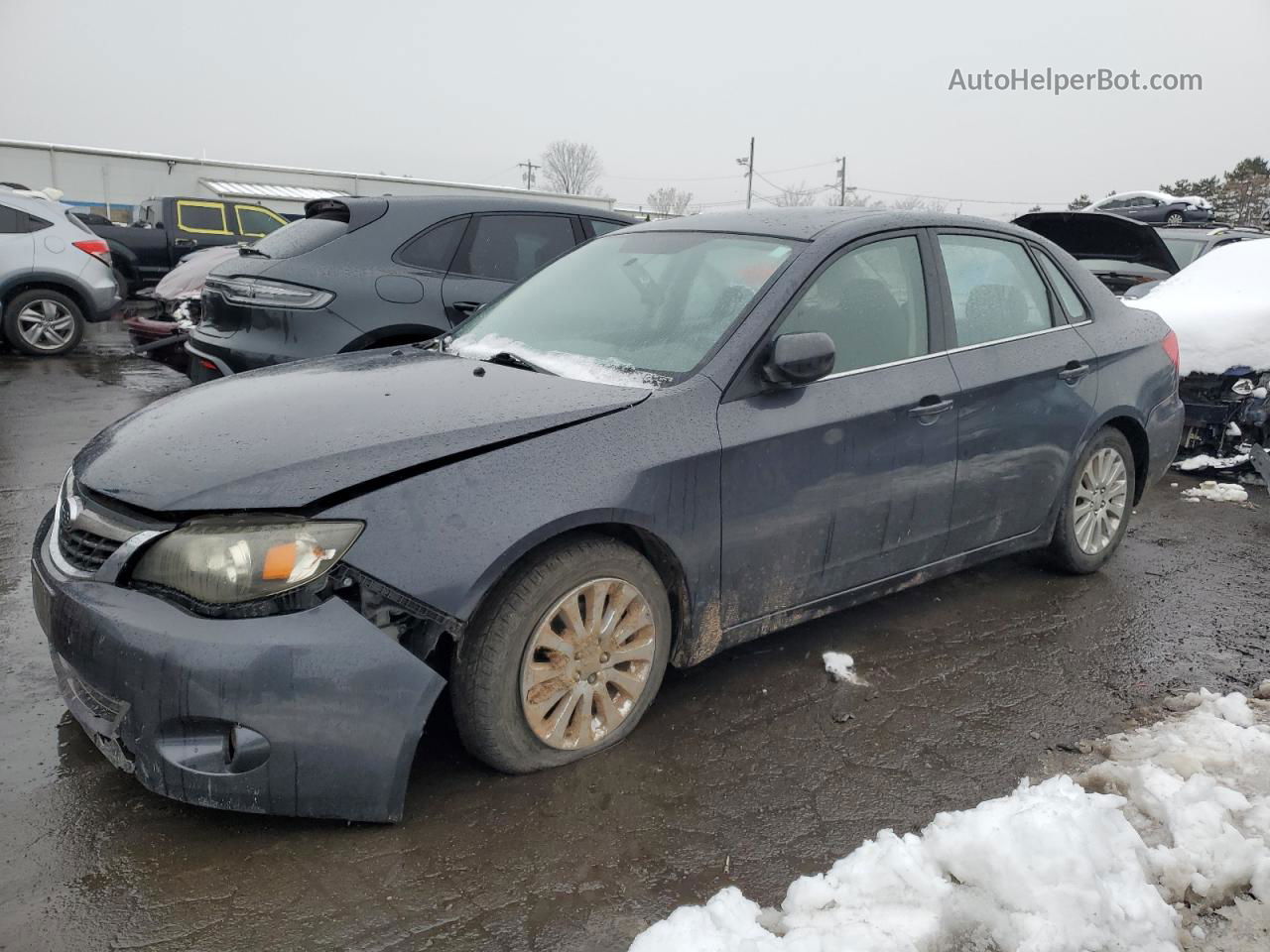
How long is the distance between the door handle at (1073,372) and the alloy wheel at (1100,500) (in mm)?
409

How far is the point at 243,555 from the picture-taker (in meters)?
2.25

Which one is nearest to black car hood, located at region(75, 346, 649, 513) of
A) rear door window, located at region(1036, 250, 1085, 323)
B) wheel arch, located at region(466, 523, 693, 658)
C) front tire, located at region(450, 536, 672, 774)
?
wheel arch, located at region(466, 523, 693, 658)

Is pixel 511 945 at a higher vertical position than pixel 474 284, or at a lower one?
lower

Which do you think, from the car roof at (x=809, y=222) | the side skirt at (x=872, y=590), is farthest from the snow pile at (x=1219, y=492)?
the car roof at (x=809, y=222)

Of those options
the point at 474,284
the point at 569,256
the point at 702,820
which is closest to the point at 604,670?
the point at 702,820

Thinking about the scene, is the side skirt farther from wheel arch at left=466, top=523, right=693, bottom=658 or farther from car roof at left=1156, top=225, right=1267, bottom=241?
car roof at left=1156, top=225, right=1267, bottom=241

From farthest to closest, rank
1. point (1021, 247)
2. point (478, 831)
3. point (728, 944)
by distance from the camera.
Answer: point (1021, 247)
point (478, 831)
point (728, 944)

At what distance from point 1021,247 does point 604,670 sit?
8.95ft

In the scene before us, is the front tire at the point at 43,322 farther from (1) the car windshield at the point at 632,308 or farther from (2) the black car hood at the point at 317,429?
(2) the black car hood at the point at 317,429

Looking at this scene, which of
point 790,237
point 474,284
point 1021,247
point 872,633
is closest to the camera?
point 790,237

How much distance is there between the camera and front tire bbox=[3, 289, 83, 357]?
32.7 ft

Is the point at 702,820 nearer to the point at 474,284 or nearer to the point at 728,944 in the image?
the point at 728,944

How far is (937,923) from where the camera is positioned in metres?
2.10

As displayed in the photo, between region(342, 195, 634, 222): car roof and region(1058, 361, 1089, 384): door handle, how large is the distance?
3446 mm
